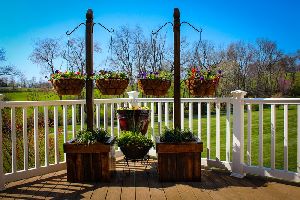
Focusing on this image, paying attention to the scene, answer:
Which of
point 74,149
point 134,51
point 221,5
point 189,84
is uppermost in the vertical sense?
point 221,5

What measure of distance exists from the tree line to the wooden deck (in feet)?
29.1

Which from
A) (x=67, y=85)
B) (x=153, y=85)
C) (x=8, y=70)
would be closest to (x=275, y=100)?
(x=153, y=85)

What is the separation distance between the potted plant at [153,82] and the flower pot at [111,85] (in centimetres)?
19

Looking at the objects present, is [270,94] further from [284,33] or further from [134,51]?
[134,51]

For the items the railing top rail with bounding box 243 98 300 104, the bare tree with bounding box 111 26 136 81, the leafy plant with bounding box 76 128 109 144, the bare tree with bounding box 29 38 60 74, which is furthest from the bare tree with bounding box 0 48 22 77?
the railing top rail with bounding box 243 98 300 104

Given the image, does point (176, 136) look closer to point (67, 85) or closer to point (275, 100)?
point (275, 100)

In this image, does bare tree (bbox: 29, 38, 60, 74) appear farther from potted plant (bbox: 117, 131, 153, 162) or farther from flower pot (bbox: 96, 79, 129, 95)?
flower pot (bbox: 96, 79, 129, 95)

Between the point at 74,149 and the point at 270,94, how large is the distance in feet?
63.9

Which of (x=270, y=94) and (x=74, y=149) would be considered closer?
(x=74, y=149)

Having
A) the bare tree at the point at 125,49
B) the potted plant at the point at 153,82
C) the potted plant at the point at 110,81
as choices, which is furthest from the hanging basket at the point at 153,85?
the bare tree at the point at 125,49

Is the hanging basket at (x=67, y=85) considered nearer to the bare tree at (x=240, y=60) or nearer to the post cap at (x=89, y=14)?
the post cap at (x=89, y=14)

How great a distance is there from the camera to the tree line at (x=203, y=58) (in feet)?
53.3

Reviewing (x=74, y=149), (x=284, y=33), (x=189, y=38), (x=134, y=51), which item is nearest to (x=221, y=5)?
(x=189, y=38)

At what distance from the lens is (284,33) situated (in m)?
23.2
